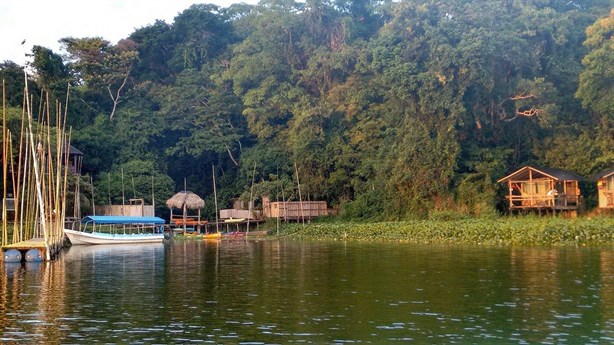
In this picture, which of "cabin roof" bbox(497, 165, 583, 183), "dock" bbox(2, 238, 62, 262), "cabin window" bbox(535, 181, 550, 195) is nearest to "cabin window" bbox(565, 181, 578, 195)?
"cabin roof" bbox(497, 165, 583, 183)

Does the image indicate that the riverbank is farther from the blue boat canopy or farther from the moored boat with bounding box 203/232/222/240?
the blue boat canopy

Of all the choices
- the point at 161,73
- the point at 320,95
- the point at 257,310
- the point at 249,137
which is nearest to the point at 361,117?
the point at 320,95

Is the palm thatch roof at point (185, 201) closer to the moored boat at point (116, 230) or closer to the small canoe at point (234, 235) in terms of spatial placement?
the moored boat at point (116, 230)

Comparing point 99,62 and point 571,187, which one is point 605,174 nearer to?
point 571,187

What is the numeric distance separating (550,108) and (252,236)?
64.4 ft

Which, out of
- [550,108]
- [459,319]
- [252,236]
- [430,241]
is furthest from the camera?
[252,236]

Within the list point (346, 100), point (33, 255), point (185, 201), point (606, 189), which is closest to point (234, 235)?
point (185, 201)

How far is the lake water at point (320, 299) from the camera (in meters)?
16.8

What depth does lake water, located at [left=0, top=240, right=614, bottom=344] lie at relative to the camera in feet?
55.3

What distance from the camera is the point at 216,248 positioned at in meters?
43.2

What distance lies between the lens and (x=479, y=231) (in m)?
41.5

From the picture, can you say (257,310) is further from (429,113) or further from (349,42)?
(349,42)

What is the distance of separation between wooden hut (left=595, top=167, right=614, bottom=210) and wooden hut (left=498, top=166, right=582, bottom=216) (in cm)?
123

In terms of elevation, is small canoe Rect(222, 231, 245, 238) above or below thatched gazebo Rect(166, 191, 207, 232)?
below
